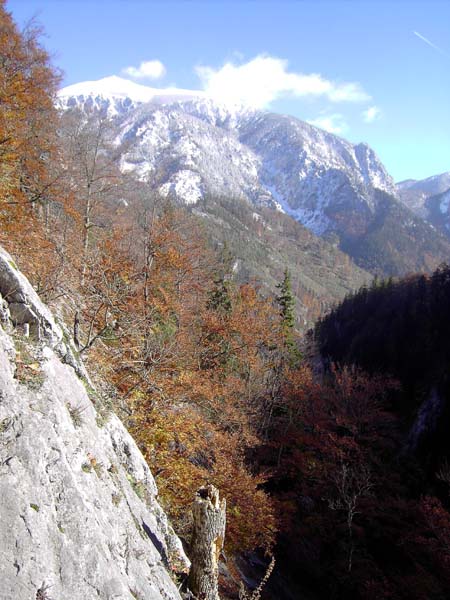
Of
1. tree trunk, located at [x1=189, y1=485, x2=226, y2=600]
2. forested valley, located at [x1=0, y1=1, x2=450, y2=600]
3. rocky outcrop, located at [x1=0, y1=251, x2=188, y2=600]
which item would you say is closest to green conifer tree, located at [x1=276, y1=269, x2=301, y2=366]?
forested valley, located at [x1=0, y1=1, x2=450, y2=600]

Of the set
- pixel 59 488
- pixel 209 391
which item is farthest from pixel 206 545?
pixel 209 391

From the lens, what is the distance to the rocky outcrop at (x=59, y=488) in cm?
373

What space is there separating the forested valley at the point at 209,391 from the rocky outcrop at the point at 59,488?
1.45m

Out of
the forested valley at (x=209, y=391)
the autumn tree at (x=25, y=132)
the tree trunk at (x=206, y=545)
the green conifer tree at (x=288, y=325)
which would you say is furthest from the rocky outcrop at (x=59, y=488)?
the green conifer tree at (x=288, y=325)

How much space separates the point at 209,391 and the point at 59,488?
1339 centimetres

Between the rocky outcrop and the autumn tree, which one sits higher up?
the autumn tree

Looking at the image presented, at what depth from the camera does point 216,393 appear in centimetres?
1895

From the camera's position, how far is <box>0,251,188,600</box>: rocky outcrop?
12.2 ft

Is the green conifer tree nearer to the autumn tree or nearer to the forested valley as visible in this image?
the forested valley

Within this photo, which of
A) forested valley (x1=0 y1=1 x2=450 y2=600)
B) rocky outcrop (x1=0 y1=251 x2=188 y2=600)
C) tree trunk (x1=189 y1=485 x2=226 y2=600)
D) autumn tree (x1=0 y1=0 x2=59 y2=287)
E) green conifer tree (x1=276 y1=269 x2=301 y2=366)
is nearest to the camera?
rocky outcrop (x1=0 y1=251 x2=188 y2=600)

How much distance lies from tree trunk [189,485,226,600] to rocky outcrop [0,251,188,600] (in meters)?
0.54

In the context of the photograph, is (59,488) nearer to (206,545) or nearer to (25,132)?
(206,545)

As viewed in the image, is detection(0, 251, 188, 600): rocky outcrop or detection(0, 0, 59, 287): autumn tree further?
detection(0, 0, 59, 287): autumn tree

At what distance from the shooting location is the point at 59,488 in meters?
4.41
